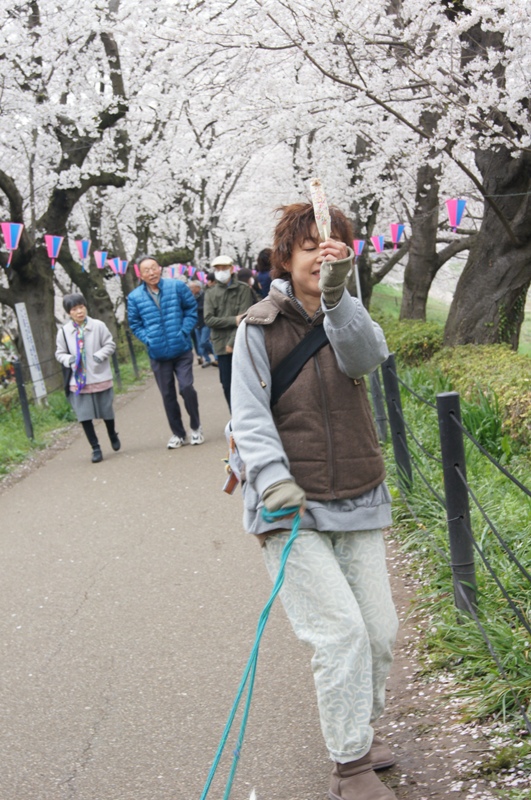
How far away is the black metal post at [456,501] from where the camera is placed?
3.85 metres

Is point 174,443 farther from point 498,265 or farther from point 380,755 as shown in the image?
point 380,755

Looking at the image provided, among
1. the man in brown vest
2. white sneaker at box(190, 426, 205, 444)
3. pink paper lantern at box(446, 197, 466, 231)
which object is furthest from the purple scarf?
the man in brown vest

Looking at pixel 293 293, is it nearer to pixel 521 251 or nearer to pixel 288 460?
pixel 288 460

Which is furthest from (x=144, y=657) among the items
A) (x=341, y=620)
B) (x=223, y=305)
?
(x=223, y=305)

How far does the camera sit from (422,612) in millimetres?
4594

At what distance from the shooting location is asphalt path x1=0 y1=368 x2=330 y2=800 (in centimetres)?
349

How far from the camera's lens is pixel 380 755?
3129 mm

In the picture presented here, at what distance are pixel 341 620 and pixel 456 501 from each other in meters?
1.35

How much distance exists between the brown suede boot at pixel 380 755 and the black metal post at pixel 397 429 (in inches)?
121

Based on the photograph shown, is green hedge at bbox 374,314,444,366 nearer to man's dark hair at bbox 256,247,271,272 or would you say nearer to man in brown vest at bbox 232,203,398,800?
man's dark hair at bbox 256,247,271,272

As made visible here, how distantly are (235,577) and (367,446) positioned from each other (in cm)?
291

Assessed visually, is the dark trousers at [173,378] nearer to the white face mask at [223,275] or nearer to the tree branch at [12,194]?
the white face mask at [223,275]

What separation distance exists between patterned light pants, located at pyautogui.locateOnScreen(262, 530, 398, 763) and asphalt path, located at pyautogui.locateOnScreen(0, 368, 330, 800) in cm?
48

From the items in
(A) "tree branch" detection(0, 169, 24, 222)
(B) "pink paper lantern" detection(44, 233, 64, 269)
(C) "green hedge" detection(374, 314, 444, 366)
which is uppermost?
(A) "tree branch" detection(0, 169, 24, 222)
